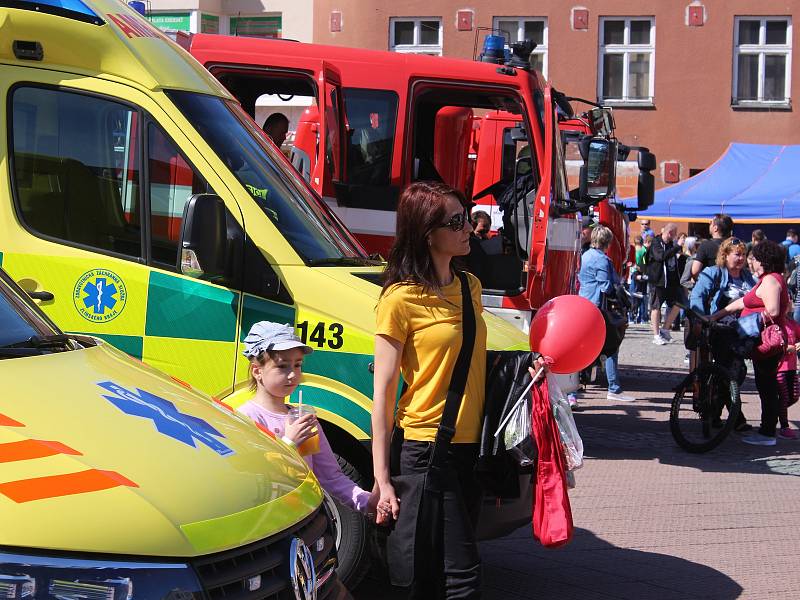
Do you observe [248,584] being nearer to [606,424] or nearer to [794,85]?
[606,424]

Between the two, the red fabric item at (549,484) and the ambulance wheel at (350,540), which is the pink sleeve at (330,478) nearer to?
the red fabric item at (549,484)

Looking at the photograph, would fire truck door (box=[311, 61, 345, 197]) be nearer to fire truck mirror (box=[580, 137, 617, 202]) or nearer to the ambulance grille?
fire truck mirror (box=[580, 137, 617, 202])

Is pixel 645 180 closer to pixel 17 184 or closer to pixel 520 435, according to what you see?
pixel 17 184

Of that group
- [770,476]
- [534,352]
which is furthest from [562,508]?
[770,476]

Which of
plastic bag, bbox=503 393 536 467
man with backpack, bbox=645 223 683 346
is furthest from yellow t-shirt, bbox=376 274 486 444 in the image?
man with backpack, bbox=645 223 683 346

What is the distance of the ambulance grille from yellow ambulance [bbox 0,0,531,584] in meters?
2.04

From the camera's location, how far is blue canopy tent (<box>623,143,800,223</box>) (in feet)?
74.8

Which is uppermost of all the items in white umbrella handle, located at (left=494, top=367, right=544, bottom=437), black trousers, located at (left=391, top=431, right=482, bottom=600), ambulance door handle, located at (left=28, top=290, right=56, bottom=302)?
ambulance door handle, located at (left=28, top=290, right=56, bottom=302)

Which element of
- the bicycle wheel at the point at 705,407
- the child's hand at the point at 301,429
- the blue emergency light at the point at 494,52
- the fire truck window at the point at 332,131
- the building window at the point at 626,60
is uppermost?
the building window at the point at 626,60

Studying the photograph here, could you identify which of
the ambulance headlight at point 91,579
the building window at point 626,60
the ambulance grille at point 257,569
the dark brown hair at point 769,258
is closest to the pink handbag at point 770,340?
the dark brown hair at point 769,258

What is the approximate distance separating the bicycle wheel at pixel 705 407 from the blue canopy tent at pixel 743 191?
12.4 metres

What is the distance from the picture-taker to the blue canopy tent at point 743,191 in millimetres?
22812

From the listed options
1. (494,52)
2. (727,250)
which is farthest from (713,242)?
(494,52)

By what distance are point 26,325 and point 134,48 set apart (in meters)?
2.40
